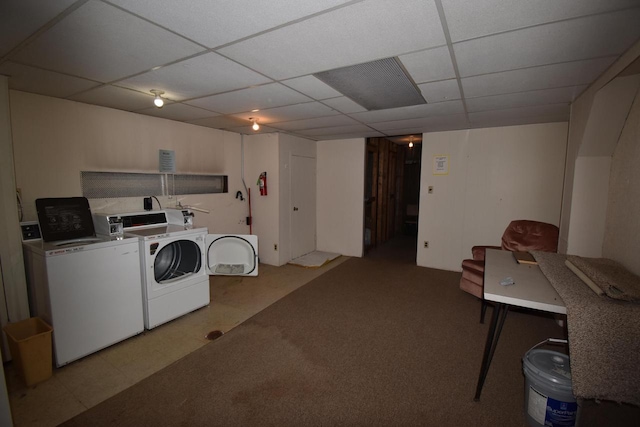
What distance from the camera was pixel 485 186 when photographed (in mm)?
4242

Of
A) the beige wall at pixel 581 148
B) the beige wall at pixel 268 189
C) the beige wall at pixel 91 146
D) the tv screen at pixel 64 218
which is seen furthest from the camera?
the beige wall at pixel 268 189

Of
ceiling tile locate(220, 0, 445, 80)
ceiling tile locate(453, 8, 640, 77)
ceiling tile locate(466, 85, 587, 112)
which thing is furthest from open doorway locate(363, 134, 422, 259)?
ceiling tile locate(220, 0, 445, 80)

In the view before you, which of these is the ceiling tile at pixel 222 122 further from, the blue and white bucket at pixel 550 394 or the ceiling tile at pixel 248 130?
the blue and white bucket at pixel 550 394

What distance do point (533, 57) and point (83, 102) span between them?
4.00m

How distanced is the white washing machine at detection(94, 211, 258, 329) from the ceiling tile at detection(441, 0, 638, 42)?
289 centimetres

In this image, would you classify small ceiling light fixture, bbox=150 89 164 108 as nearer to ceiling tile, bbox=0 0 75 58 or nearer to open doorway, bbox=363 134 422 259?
ceiling tile, bbox=0 0 75 58

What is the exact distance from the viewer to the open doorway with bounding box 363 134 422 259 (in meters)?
5.82

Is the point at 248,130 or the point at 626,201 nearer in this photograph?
the point at 626,201

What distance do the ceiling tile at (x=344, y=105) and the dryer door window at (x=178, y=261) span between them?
213cm

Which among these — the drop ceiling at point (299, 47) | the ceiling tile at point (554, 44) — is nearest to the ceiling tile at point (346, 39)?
the drop ceiling at point (299, 47)

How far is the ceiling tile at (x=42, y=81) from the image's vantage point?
2.02 m

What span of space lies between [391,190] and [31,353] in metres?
6.36

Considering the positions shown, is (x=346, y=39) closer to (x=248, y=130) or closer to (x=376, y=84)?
(x=376, y=84)

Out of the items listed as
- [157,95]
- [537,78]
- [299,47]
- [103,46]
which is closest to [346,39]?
[299,47]
